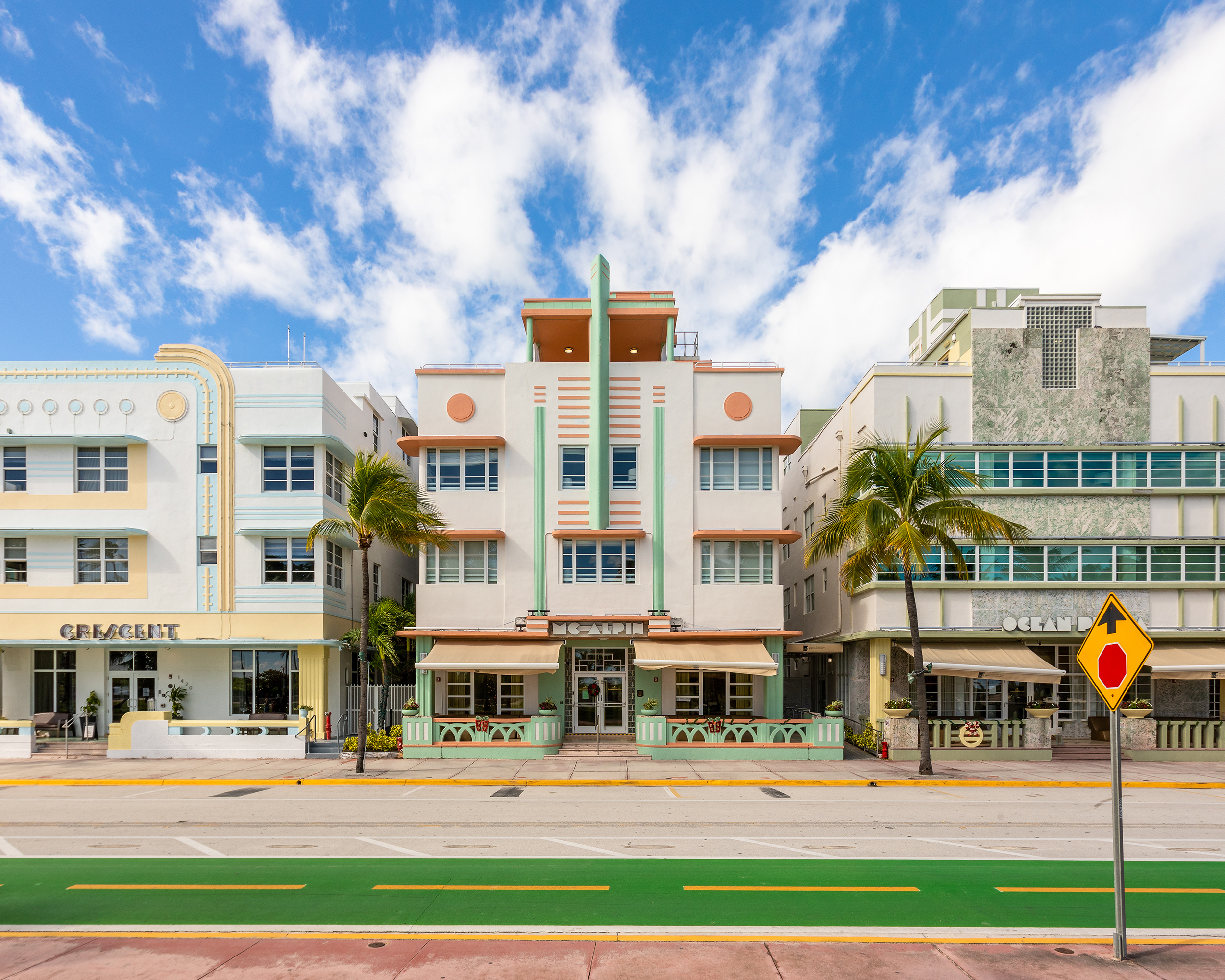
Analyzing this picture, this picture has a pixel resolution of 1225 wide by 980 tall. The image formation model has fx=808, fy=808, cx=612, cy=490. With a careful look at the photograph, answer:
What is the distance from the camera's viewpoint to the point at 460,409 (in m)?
29.7

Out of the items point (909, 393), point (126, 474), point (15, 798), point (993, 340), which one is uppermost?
point (993, 340)

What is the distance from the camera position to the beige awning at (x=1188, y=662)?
86.6ft

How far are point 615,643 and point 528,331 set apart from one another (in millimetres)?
12200

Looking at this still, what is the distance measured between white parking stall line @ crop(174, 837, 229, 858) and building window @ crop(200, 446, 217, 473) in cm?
1774

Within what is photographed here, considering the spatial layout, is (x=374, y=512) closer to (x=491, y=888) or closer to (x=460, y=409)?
(x=460, y=409)

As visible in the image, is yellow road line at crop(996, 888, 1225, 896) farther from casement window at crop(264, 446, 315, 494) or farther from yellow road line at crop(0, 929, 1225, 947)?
casement window at crop(264, 446, 315, 494)

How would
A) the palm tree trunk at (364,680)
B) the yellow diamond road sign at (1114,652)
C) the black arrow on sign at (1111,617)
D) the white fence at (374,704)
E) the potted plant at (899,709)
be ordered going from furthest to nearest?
the white fence at (374,704)
the potted plant at (899,709)
the palm tree trunk at (364,680)
the black arrow on sign at (1111,617)
the yellow diamond road sign at (1114,652)

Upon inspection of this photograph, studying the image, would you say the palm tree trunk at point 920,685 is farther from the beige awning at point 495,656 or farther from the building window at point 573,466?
the building window at point 573,466

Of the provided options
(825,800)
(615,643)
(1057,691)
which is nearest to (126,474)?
(615,643)

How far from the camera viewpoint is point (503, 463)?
29.6 m

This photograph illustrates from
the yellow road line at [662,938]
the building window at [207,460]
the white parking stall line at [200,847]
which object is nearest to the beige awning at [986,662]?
the yellow road line at [662,938]

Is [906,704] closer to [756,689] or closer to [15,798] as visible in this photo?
[756,689]

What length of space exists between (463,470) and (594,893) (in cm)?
2012

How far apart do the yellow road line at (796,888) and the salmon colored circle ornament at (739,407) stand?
19802mm
